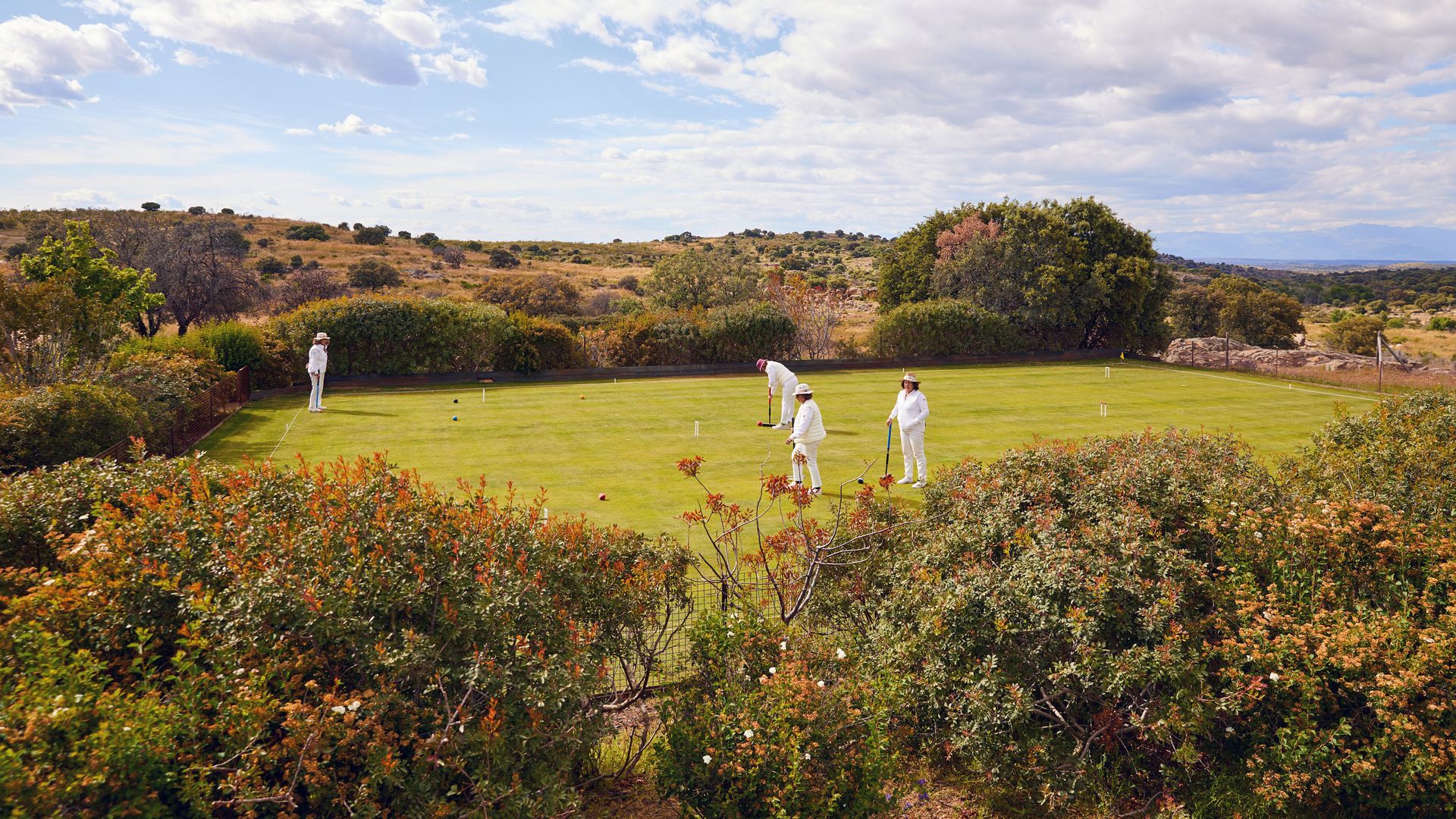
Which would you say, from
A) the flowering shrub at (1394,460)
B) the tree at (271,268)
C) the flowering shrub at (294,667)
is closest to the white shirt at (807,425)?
the flowering shrub at (1394,460)

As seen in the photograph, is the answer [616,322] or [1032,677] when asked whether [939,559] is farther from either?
[616,322]

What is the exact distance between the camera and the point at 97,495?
652 cm

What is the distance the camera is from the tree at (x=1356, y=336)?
58.5 m

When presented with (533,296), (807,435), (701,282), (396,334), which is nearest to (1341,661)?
(807,435)

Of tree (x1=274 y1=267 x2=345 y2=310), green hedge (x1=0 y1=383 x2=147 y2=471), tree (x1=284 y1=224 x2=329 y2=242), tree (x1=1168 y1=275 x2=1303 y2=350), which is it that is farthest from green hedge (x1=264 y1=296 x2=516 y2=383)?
tree (x1=284 y1=224 x2=329 y2=242)

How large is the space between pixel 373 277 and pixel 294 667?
65708 mm

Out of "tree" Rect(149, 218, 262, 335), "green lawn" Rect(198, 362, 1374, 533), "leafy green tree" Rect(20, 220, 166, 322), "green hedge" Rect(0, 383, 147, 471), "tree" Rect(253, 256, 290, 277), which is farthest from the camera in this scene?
Result: "tree" Rect(253, 256, 290, 277)

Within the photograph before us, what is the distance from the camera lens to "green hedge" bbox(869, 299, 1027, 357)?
3822 cm

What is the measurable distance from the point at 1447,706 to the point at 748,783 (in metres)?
4.84


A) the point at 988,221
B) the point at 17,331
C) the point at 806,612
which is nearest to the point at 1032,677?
the point at 806,612

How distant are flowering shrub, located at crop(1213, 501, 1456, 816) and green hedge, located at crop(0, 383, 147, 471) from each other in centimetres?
1565

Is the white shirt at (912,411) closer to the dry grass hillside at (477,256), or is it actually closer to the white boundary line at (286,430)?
the white boundary line at (286,430)

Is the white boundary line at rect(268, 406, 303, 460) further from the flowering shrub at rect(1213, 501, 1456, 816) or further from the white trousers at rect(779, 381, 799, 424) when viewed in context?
the flowering shrub at rect(1213, 501, 1456, 816)

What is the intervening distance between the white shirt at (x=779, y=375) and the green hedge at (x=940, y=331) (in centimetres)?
1807
